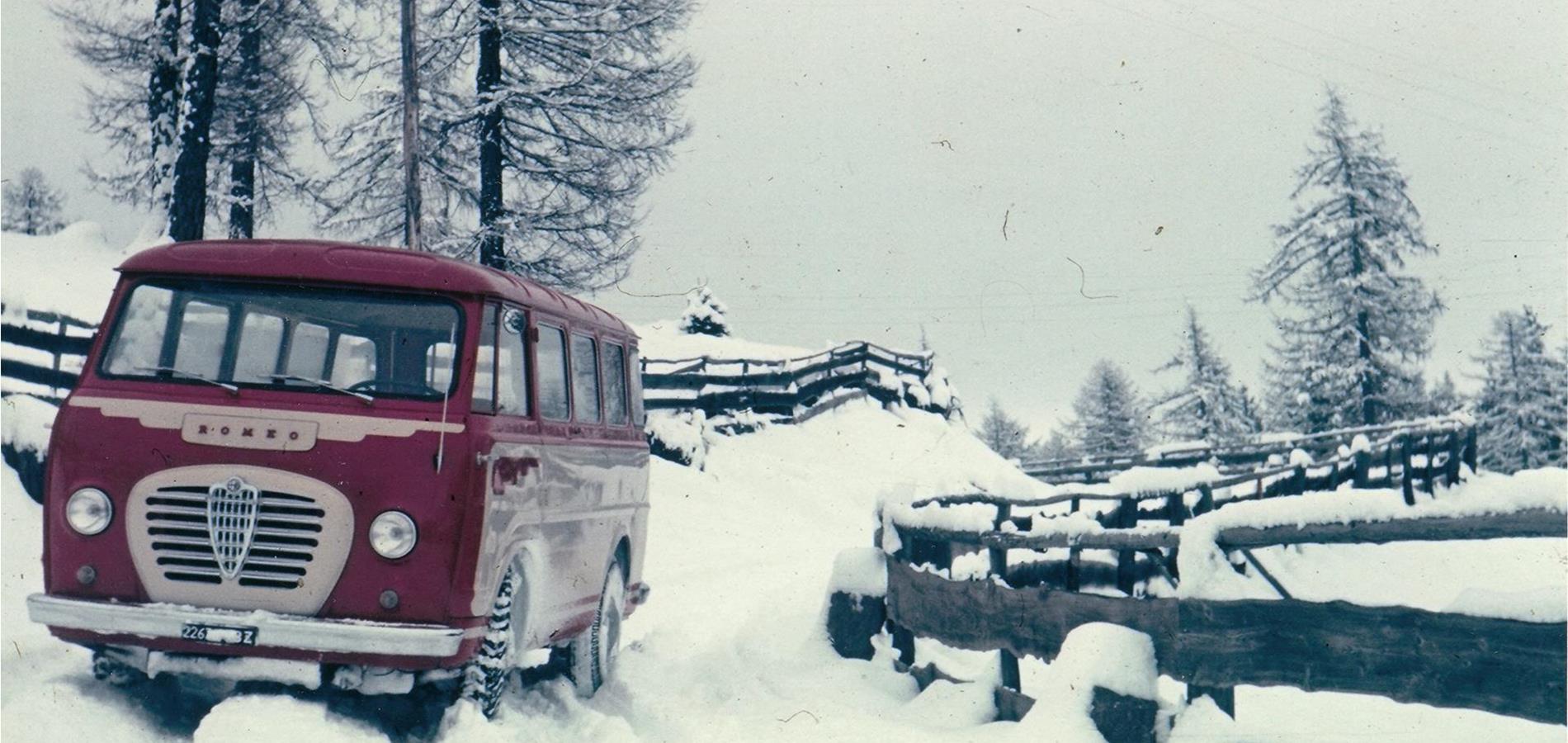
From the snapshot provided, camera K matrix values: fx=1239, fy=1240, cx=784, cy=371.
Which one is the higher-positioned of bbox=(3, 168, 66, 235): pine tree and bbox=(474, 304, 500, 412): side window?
bbox=(3, 168, 66, 235): pine tree

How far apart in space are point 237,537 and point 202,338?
→ 1.08 meters

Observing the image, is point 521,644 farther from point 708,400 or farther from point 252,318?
point 708,400

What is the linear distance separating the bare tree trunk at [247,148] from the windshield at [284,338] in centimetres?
1880

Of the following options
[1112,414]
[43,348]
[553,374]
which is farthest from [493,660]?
[1112,414]

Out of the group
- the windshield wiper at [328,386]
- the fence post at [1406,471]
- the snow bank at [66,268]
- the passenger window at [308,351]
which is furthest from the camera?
the snow bank at [66,268]

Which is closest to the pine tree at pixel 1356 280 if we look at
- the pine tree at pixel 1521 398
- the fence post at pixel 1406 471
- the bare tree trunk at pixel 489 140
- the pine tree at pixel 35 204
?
the pine tree at pixel 1521 398

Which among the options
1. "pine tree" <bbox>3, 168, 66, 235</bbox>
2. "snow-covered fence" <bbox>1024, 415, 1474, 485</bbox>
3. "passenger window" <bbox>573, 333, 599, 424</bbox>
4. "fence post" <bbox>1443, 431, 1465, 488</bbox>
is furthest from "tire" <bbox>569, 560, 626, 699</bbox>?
"pine tree" <bbox>3, 168, 66, 235</bbox>

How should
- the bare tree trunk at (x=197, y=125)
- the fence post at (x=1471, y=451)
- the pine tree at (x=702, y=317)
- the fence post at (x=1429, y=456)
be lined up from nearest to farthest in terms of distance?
the bare tree trunk at (x=197, y=125)
the fence post at (x=1429, y=456)
the fence post at (x=1471, y=451)
the pine tree at (x=702, y=317)

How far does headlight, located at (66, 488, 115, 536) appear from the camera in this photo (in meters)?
5.48

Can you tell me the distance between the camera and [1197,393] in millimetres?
46844

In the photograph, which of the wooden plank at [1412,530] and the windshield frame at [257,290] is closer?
the wooden plank at [1412,530]

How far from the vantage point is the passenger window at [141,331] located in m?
5.82

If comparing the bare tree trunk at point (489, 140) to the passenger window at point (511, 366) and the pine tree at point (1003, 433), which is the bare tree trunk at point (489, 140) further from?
the pine tree at point (1003, 433)

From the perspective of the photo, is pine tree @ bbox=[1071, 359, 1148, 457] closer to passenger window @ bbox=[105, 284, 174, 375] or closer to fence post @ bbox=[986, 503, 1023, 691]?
fence post @ bbox=[986, 503, 1023, 691]
